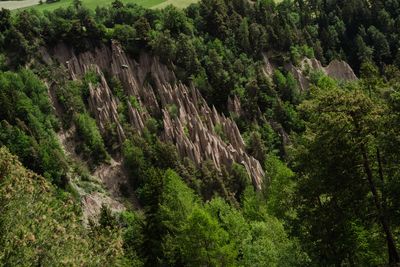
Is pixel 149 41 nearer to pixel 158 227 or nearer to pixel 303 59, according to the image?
pixel 303 59

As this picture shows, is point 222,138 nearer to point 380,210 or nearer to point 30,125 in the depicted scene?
point 30,125

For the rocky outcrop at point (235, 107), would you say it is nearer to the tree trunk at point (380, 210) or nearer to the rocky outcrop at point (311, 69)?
the rocky outcrop at point (311, 69)

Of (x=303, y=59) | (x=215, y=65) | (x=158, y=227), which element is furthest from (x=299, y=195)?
(x=303, y=59)

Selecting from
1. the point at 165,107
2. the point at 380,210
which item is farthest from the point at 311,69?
the point at 380,210

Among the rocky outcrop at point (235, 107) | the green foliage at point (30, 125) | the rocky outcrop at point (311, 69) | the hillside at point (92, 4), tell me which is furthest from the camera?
the hillside at point (92, 4)

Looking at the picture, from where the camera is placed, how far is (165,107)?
101188mm

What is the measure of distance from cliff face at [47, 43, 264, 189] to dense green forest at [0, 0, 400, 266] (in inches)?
62.5

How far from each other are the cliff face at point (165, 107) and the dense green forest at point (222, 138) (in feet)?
5.21

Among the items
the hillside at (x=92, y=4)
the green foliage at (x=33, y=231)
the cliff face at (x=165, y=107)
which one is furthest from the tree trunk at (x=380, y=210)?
the hillside at (x=92, y=4)

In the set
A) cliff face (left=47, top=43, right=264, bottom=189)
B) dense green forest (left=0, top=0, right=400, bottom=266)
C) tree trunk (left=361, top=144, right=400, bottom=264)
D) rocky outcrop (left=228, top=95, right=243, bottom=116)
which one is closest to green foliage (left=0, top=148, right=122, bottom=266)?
dense green forest (left=0, top=0, right=400, bottom=266)

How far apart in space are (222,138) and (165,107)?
13.1 m

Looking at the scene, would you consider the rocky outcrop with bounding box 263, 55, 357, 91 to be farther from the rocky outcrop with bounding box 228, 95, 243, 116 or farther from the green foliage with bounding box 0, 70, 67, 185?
the green foliage with bounding box 0, 70, 67, 185

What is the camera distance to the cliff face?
9350cm

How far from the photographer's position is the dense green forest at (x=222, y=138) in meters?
29.7
